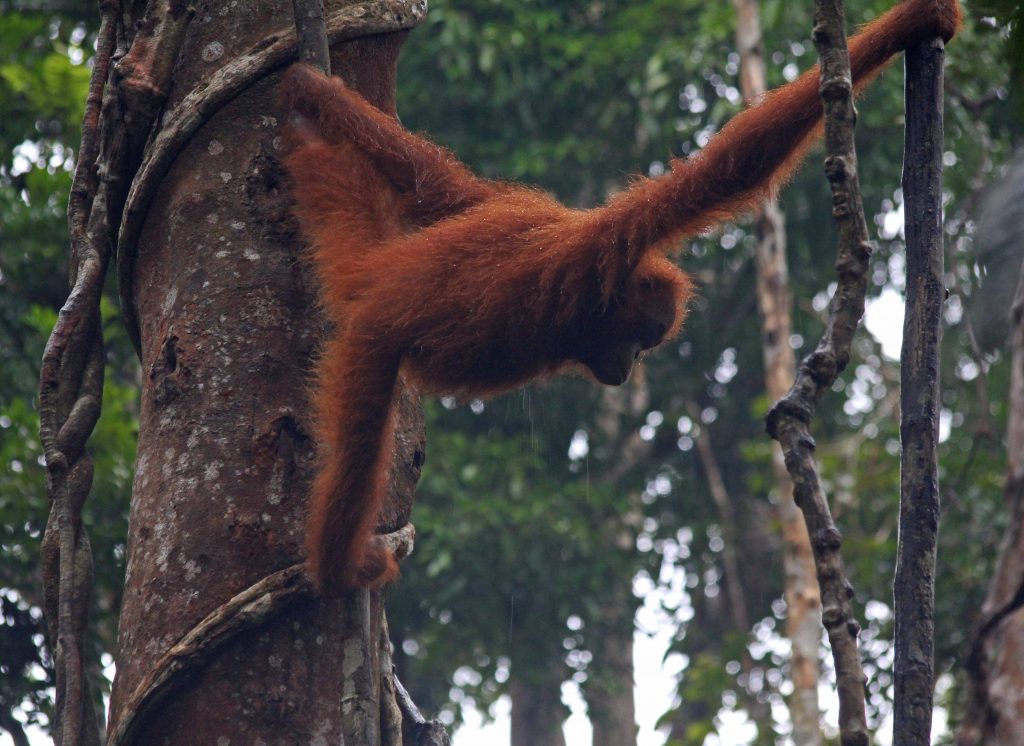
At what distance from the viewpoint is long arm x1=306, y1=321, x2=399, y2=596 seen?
2.14m

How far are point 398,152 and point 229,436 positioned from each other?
96 cm

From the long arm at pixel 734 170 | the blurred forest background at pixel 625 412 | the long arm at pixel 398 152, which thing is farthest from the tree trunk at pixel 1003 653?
the blurred forest background at pixel 625 412

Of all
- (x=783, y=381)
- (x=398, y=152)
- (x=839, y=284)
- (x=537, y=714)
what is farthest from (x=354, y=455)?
(x=537, y=714)

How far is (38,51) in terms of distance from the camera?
6.40m

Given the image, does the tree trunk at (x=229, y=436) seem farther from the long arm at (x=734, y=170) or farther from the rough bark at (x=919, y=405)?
the rough bark at (x=919, y=405)

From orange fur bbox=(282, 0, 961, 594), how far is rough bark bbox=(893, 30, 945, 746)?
0.48 metres

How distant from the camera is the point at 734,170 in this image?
2.45 meters

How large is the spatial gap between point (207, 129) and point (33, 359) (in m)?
3.29

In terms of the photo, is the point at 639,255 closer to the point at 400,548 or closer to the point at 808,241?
the point at 400,548

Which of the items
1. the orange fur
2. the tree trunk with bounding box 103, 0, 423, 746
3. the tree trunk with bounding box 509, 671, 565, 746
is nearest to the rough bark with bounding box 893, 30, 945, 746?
the orange fur

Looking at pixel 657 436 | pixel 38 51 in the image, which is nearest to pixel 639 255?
pixel 38 51

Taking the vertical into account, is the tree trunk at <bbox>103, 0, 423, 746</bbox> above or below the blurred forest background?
below

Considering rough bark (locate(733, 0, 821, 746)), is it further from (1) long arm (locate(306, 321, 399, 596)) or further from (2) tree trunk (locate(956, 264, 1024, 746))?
(2) tree trunk (locate(956, 264, 1024, 746))

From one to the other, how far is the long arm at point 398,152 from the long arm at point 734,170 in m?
0.40
